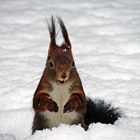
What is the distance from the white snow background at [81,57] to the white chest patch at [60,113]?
7 cm

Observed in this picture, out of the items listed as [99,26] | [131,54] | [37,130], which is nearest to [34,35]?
[99,26]

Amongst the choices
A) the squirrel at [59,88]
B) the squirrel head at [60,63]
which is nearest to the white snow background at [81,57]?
the squirrel at [59,88]

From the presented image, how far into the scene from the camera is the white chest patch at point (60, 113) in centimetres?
277

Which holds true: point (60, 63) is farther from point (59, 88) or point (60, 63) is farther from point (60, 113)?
point (60, 113)

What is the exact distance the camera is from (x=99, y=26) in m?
5.50

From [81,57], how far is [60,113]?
197 cm

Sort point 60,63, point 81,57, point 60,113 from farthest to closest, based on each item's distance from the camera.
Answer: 1. point 81,57
2. point 60,113
3. point 60,63

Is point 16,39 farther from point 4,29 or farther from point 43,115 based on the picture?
point 43,115

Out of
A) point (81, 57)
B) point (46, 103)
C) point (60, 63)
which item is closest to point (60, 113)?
point (46, 103)

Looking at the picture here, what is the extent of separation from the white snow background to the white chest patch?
0.24ft

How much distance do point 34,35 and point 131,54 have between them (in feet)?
3.54

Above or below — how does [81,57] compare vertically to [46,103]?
below

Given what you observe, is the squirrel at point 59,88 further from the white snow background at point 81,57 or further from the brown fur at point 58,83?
the white snow background at point 81,57

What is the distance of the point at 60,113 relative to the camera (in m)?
2.88
